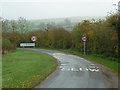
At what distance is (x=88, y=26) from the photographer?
38.2 metres

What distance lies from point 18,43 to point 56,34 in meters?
14.5

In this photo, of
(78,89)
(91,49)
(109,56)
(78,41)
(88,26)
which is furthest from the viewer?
(78,41)

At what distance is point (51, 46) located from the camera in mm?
53875

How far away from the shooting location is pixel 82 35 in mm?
39000

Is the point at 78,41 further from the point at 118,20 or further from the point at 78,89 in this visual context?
the point at 78,89

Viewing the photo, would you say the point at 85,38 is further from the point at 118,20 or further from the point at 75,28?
the point at 118,20

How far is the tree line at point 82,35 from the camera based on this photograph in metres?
25.1

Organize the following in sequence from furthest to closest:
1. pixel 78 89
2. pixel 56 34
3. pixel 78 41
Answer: pixel 56 34 → pixel 78 41 → pixel 78 89

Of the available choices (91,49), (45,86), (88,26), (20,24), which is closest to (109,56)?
(91,49)

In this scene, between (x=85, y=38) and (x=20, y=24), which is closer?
(x=85, y=38)

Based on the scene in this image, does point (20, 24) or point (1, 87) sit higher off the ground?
point (20, 24)

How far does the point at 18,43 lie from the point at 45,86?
50.2 meters

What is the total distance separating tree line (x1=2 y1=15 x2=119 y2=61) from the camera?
2509 centimetres

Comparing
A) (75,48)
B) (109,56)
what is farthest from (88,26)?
(109,56)
